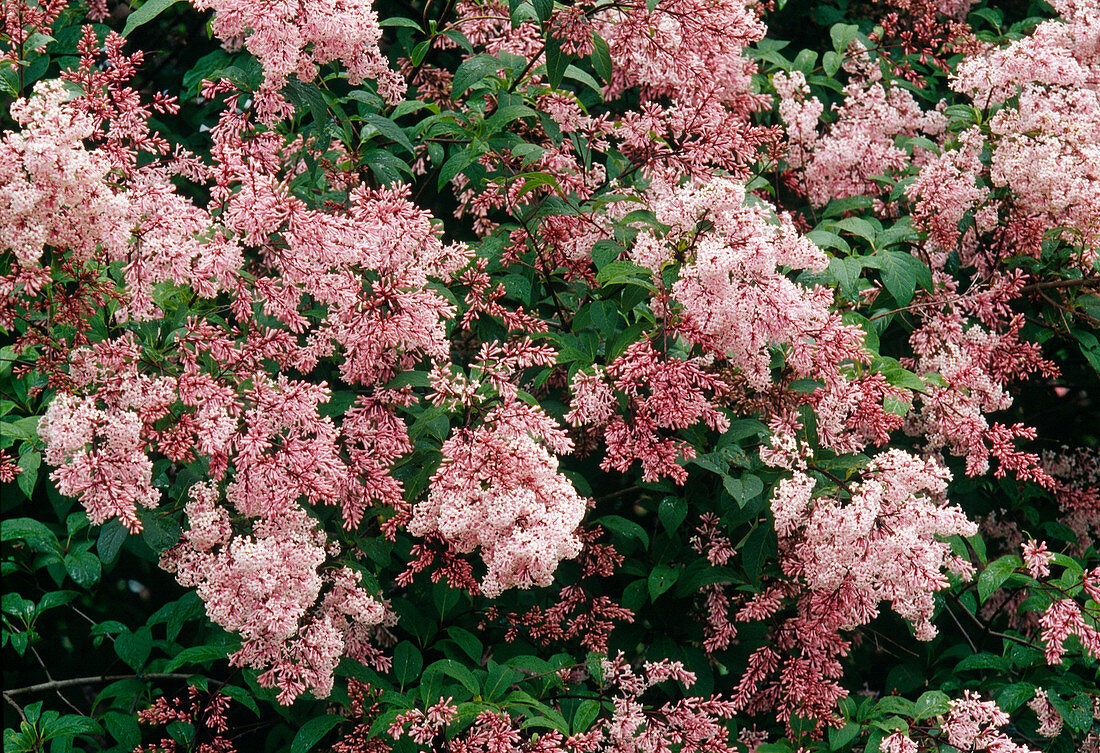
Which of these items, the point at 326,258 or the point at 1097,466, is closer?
the point at 326,258

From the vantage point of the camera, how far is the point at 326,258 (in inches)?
113

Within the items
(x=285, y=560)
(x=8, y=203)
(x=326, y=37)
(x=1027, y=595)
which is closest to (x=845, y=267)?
(x=1027, y=595)

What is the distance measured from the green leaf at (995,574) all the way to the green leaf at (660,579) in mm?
1114

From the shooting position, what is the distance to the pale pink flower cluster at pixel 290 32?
2.97m

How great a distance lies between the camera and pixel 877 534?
3012 millimetres

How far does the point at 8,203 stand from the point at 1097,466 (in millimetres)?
4997

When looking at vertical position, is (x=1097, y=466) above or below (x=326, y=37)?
below

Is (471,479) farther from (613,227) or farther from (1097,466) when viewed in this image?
(1097,466)

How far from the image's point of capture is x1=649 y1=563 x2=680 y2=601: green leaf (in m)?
3.55

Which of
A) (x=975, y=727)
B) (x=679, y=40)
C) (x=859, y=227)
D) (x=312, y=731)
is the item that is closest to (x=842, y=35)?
(x=859, y=227)

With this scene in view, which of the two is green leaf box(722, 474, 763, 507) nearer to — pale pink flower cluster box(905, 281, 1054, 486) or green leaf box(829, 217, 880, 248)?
pale pink flower cluster box(905, 281, 1054, 486)

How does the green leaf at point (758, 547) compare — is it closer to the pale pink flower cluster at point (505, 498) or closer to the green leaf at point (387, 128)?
the pale pink flower cluster at point (505, 498)


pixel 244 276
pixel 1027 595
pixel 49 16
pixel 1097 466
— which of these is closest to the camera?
pixel 244 276

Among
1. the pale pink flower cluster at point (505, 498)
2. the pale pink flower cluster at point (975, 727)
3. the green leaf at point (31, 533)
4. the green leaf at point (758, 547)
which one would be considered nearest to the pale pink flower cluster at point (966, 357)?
the green leaf at point (758, 547)
